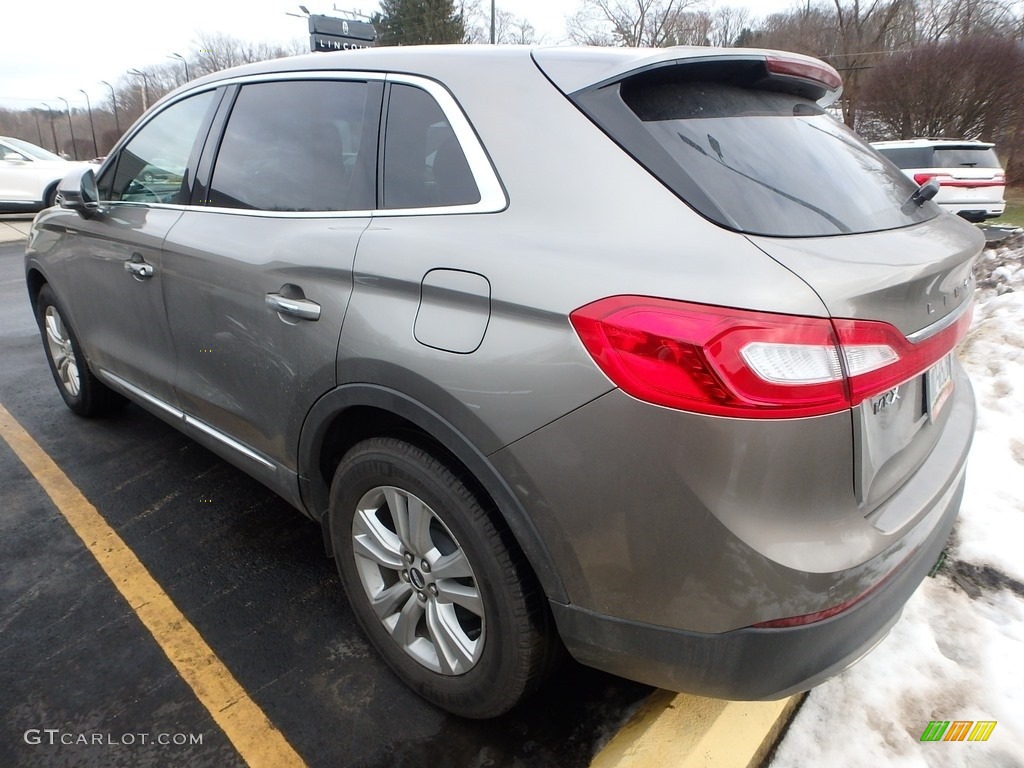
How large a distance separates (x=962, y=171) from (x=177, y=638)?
12.4 m

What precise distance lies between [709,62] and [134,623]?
Result: 8.38 ft

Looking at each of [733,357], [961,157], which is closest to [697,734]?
[733,357]

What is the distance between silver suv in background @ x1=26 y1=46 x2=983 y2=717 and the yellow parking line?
16.2 inches

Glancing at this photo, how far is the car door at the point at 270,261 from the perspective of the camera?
2.01 metres

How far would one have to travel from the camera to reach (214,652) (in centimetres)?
227

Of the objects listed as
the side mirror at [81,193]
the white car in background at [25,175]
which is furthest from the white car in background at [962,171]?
the white car in background at [25,175]

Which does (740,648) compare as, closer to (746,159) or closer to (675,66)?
A: (746,159)

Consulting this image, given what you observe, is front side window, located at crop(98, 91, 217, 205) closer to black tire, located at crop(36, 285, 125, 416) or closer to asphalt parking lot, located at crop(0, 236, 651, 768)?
black tire, located at crop(36, 285, 125, 416)

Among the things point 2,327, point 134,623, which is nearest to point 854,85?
point 2,327

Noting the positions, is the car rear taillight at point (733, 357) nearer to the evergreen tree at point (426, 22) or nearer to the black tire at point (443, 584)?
the black tire at point (443, 584)

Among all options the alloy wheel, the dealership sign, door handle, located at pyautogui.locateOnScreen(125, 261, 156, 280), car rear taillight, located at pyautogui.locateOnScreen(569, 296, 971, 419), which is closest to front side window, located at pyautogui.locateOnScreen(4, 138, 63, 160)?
the dealership sign

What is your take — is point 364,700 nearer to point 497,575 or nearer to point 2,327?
point 497,575

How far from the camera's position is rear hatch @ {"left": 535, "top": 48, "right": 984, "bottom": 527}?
1406 millimetres

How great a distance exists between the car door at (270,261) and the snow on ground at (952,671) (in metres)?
1.72
